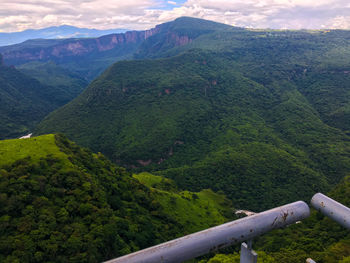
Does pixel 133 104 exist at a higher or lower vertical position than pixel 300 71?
lower

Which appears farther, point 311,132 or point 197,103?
point 197,103

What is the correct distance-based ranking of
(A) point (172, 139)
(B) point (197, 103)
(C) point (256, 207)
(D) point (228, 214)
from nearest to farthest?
(D) point (228, 214) → (C) point (256, 207) → (A) point (172, 139) → (B) point (197, 103)

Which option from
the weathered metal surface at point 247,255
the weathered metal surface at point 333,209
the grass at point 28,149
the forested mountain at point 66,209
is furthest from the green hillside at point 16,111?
the weathered metal surface at point 333,209

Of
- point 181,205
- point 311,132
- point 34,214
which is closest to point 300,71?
point 311,132

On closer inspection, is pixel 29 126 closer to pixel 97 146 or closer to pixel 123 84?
pixel 123 84

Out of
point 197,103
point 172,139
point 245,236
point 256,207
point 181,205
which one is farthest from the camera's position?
point 197,103

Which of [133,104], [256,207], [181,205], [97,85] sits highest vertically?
[97,85]

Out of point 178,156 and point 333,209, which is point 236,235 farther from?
point 178,156

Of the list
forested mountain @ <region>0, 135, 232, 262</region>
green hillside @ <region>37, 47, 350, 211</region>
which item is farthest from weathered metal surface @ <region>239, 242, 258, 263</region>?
green hillside @ <region>37, 47, 350, 211</region>
